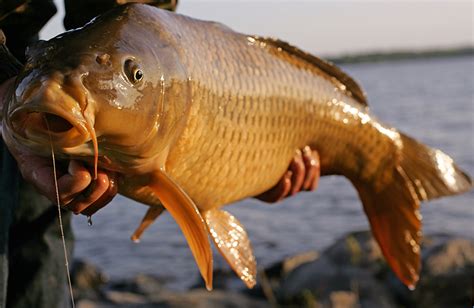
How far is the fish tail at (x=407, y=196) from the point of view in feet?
12.7

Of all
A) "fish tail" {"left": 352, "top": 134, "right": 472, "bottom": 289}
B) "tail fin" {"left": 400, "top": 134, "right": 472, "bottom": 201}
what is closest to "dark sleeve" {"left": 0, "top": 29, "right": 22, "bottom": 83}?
"fish tail" {"left": 352, "top": 134, "right": 472, "bottom": 289}

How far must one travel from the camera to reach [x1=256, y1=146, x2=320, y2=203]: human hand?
3477 millimetres

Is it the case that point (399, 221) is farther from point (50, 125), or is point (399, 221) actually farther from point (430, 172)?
point (50, 125)

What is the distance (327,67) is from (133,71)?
1.65 meters

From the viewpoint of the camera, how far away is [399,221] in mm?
3879

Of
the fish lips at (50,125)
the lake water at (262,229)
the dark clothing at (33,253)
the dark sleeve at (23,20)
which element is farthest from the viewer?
the lake water at (262,229)

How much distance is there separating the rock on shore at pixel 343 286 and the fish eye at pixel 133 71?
482 cm

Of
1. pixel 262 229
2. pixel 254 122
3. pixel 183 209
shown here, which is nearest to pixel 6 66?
pixel 183 209

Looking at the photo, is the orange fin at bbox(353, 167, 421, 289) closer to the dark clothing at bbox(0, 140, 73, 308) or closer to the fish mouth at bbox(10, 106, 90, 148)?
the dark clothing at bbox(0, 140, 73, 308)

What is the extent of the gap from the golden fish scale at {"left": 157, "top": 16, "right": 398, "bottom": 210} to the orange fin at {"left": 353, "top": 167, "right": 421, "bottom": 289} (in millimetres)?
117

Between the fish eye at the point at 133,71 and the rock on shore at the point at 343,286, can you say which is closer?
the fish eye at the point at 133,71

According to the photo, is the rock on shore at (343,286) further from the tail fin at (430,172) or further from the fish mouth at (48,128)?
the fish mouth at (48,128)

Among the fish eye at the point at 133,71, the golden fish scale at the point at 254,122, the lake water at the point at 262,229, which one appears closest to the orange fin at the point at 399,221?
the golden fish scale at the point at 254,122

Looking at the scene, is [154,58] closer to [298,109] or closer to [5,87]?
[5,87]
